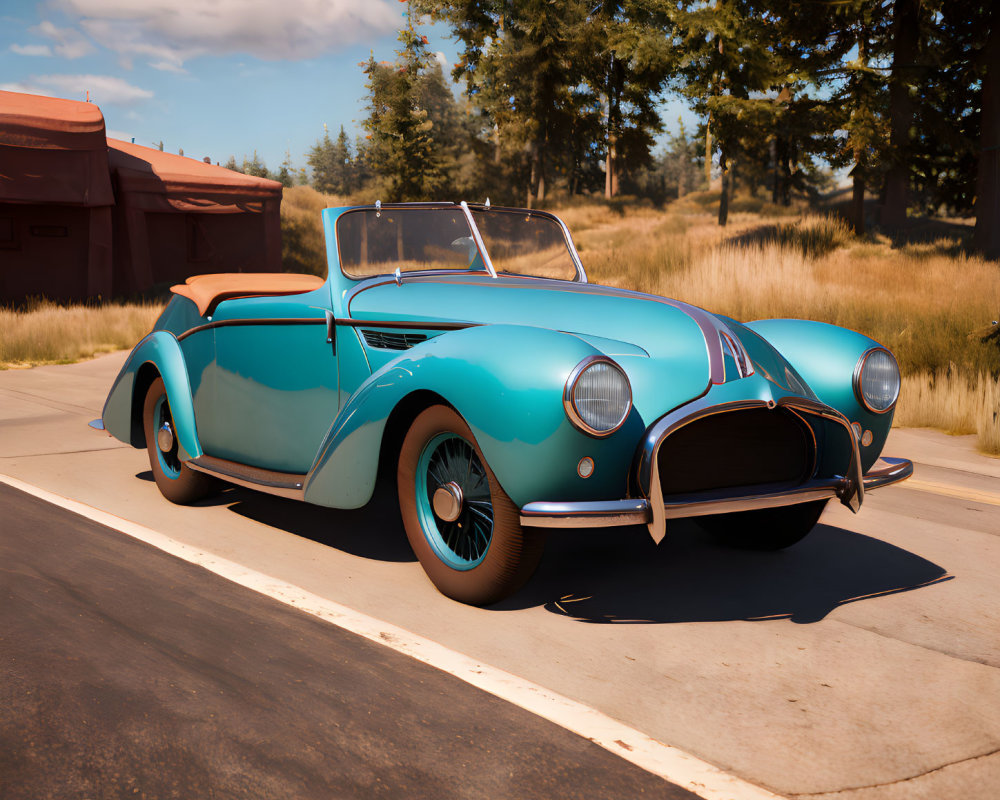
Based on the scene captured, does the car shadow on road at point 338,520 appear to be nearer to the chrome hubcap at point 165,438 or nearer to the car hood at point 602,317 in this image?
the chrome hubcap at point 165,438

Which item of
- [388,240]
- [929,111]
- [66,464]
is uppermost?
[929,111]

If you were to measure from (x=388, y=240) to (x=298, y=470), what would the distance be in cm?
126

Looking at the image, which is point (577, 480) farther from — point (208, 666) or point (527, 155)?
point (527, 155)

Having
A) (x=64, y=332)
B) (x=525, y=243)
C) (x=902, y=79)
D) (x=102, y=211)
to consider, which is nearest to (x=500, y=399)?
(x=525, y=243)

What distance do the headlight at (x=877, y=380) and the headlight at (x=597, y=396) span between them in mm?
1416

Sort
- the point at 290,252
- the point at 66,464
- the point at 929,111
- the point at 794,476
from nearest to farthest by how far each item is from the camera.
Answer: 1. the point at 794,476
2. the point at 66,464
3. the point at 929,111
4. the point at 290,252

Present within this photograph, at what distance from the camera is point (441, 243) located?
193 inches

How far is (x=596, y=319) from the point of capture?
3.78m

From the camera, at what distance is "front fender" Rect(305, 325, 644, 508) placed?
3.16 metres

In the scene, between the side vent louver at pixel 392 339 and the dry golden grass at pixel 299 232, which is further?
the dry golden grass at pixel 299 232

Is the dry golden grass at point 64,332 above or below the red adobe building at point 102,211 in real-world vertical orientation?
below

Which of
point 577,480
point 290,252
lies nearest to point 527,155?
point 290,252

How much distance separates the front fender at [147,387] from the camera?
5.18 m

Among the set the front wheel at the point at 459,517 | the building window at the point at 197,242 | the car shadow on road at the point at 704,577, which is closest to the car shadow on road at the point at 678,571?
the car shadow on road at the point at 704,577
